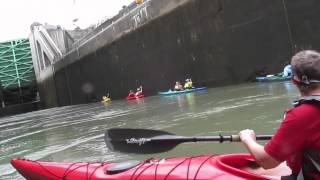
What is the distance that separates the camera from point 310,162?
222 cm

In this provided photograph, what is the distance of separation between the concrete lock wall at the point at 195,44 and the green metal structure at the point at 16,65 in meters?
6.91

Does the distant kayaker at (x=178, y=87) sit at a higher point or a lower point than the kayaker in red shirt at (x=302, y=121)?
higher

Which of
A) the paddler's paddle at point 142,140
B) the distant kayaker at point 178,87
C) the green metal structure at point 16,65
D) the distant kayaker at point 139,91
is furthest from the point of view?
the green metal structure at point 16,65

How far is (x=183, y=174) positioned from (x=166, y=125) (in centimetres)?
559

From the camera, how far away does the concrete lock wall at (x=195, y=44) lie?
14188 mm

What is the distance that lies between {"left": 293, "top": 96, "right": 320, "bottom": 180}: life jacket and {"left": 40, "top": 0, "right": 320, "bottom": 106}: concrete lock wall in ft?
37.9

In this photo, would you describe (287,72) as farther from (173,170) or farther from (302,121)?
(302,121)

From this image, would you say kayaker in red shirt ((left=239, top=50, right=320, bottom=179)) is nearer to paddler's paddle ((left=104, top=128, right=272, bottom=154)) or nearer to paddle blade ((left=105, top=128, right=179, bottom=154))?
paddler's paddle ((left=104, top=128, right=272, bottom=154))

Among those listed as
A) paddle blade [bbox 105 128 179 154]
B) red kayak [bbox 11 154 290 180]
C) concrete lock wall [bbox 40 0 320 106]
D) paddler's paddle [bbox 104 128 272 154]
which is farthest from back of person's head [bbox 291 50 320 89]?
concrete lock wall [bbox 40 0 320 106]

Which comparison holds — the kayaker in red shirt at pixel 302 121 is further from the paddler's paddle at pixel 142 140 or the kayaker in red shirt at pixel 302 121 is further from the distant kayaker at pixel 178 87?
the distant kayaker at pixel 178 87

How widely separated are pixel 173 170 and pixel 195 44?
48.8 ft

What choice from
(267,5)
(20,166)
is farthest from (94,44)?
(20,166)

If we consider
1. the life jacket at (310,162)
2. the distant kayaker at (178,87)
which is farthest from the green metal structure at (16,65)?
the life jacket at (310,162)

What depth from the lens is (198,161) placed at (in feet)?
10.7
